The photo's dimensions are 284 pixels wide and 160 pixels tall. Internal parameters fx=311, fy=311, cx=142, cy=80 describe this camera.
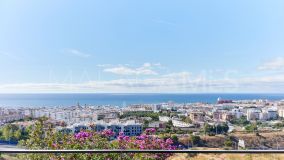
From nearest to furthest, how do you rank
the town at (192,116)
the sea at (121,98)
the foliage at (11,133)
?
the foliage at (11,133), the town at (192,116), the sea at (121,98)

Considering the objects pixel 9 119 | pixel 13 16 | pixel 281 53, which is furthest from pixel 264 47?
pixel 9 119

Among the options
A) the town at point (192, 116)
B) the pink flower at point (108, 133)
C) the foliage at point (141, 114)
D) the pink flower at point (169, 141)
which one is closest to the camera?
the pink flower at point (108, 133)

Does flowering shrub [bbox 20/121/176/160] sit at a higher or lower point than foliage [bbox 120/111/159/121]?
lower

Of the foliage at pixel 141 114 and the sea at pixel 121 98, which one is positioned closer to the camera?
the foliage at pixel 141 114

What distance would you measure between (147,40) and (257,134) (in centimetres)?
838

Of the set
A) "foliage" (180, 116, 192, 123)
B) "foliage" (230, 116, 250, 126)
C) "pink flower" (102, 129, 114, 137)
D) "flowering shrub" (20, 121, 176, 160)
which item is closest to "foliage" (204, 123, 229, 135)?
"foliage" (230, 116, 250, 126)

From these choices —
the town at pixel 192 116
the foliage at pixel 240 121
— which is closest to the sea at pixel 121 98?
the town at pixel 192 116

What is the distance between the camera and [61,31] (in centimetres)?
1184

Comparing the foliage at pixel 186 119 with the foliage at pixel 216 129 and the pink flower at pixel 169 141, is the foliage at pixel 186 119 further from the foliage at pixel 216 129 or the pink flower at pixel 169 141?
the pink flower at pixel 169 141

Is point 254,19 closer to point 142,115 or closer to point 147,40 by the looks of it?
point 147,40

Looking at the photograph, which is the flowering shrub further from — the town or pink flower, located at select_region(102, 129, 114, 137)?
the town

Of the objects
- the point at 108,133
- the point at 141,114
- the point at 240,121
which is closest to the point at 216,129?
the point at 240,121

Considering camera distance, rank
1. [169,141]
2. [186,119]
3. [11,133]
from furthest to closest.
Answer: [186,119] < [11,133] < [169,141]

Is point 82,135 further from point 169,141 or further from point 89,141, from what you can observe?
point 169,141
